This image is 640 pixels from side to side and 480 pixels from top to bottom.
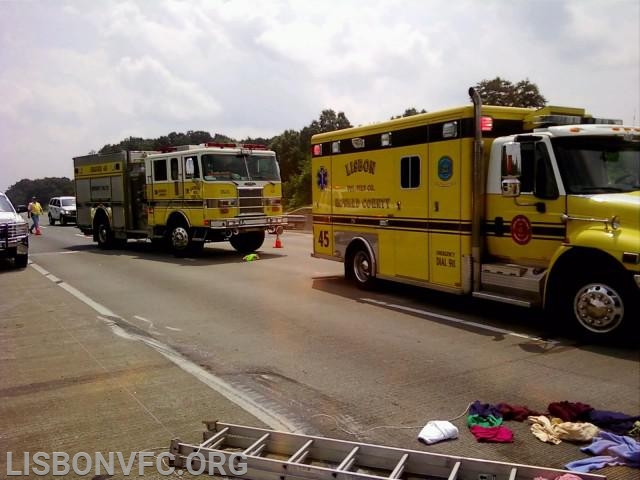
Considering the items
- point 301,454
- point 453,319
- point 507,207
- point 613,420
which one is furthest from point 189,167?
point 613,420

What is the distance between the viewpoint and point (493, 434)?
169 inches

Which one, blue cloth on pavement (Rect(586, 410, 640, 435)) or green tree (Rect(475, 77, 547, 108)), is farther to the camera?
green tree (Rect(475, 77, 547, 108))

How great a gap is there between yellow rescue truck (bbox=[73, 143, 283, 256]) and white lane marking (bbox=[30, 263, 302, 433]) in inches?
264

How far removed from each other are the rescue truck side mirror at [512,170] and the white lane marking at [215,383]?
14.1ft

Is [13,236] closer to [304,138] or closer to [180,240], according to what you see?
[180,240]

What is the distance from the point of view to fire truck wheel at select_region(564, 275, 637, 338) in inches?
250

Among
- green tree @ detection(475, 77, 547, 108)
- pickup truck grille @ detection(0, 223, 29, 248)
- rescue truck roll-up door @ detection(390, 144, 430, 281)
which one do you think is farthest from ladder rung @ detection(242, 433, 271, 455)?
green tree @ detection(475, 77, 547, 108)

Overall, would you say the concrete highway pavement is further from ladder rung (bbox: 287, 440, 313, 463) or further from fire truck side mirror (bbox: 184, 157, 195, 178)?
fire truck side mirror (bbox: 184, 157, 195, 178)

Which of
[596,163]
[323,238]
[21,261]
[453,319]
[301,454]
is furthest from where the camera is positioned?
[21,261]

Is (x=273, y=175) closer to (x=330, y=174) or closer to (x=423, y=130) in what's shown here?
(x=330, y=174)

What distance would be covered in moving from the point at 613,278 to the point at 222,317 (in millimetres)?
5186

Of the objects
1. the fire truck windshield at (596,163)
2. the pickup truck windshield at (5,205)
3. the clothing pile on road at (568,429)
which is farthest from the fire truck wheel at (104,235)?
the clothing pile on road at (568,429)

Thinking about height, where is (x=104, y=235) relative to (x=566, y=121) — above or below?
below

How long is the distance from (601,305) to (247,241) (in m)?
12.2
